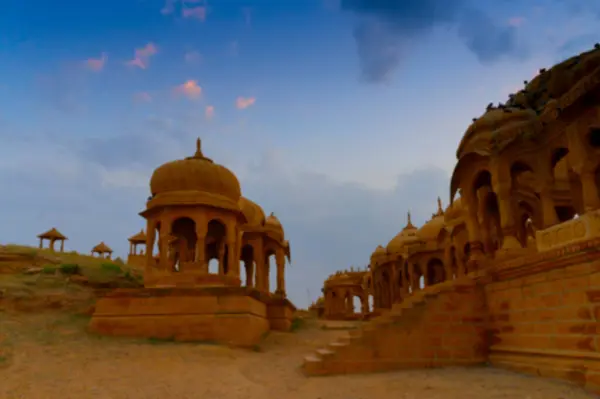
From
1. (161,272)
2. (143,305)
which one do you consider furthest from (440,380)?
(161,272)

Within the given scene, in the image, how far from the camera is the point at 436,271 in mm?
33812

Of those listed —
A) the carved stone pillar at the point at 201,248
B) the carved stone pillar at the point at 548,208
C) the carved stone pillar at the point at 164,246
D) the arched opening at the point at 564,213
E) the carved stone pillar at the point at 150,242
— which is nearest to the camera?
the carved stone pillar at the point at 548,208

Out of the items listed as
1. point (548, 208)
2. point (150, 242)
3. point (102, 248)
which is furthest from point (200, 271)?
point (102, 248)

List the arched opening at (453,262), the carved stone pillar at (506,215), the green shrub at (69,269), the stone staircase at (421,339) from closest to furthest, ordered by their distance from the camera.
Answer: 1. the stone staircase at (421,339)
2. the carved stone pillar at (506,215)
3. the green shrub at (69,269)
4. the arched opening at (453,262)

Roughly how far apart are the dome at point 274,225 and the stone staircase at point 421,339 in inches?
678

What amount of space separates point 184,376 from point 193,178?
10.1 m

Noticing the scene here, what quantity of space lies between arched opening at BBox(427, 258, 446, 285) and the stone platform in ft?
69.9

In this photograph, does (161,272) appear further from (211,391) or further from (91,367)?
(211,391)

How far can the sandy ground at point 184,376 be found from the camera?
831 cm

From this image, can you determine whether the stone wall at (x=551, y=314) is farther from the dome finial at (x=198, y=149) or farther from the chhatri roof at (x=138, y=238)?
the chhatri roof at (x=138, y=238)

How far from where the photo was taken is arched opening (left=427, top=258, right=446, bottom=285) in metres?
33.3

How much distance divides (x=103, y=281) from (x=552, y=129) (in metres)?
17.0

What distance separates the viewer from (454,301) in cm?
1085

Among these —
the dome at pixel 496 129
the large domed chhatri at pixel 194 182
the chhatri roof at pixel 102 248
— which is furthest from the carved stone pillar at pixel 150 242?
the chhatri roof at pixel 102 248
